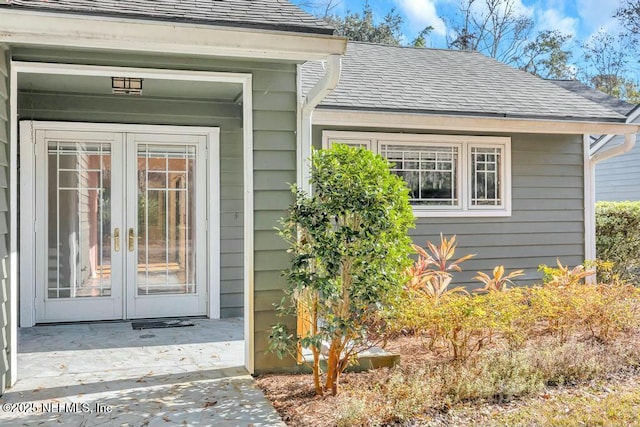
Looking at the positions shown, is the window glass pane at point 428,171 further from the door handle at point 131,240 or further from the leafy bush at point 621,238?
the leafy bush at point 621,238

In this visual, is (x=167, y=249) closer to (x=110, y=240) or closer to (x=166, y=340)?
(x=110, y=240)

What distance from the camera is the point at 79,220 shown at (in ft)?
21.3

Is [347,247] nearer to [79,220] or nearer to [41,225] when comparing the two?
[79,220]

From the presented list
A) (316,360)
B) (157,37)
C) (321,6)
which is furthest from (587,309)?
(321,6)

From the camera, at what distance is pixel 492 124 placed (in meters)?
7.03

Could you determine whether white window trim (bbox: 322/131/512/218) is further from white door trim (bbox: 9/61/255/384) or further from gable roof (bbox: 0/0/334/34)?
gable roof (bbox: 0/0/334/34)

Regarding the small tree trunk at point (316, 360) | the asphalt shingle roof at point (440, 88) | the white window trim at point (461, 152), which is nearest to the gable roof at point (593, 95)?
the asphalt shingle roof at point (440, 88)

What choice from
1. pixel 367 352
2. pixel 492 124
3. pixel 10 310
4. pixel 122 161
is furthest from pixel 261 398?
pixel 492 124

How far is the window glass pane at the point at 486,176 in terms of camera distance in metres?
7.49

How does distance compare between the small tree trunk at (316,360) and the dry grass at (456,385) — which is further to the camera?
the small tree trunk at (316,360)

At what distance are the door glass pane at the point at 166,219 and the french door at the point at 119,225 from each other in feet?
0.04

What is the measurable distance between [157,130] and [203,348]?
2630mm

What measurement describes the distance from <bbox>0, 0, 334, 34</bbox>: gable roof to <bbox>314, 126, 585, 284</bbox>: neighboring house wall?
3793 millimetres

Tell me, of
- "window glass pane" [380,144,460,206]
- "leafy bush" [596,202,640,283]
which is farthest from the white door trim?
"leafy bush" [596,202,640,283]
